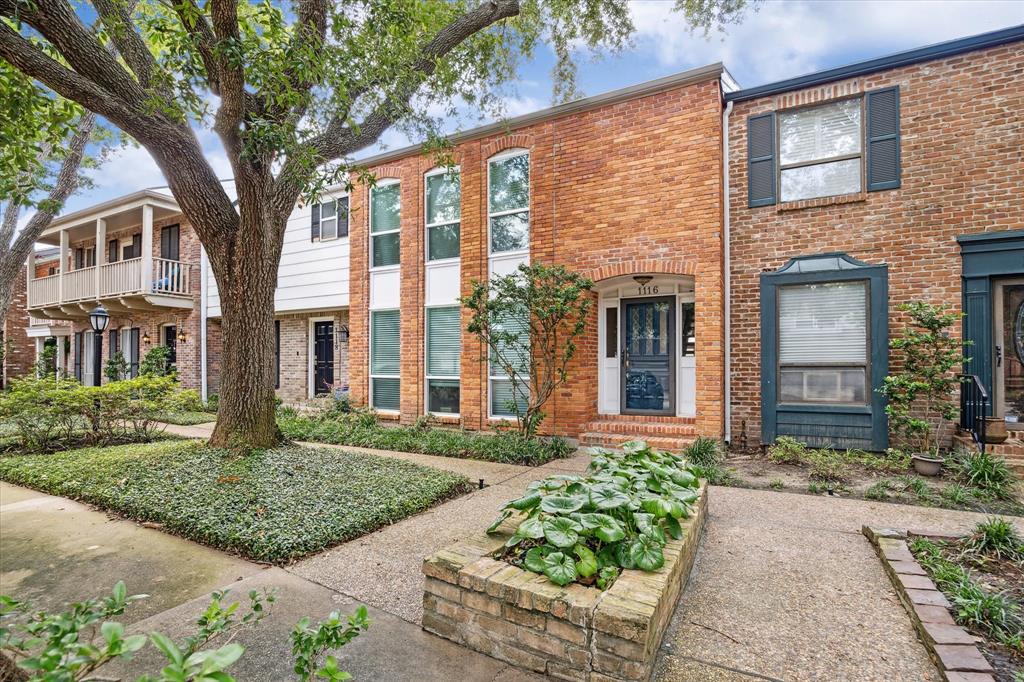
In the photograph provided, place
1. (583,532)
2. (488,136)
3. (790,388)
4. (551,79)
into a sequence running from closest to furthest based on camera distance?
(583,532) → (790,388) → (488,136) → (551,79)

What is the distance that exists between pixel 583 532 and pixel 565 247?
20.8ft

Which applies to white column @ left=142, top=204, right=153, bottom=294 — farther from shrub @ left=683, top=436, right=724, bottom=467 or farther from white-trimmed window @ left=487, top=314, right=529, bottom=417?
shrub @ left=683, top=436, right=724, bottom=467

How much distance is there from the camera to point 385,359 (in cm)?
1052

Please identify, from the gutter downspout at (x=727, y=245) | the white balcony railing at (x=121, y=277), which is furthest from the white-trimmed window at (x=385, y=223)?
the white balcony railing at (x=121, y=277)

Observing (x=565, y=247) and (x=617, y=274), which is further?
(x=565, y=247)

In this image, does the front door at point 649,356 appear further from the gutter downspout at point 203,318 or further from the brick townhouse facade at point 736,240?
the gutter downspout at point 203,318

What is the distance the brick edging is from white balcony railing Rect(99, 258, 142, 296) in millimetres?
16725

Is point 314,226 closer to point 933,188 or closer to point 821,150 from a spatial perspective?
point 821,150

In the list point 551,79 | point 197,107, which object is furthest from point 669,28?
point 197,107

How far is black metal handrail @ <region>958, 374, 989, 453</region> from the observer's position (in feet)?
19.5

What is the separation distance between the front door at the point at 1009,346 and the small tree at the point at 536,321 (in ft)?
16.6

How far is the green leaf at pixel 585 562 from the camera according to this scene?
8.23 feet

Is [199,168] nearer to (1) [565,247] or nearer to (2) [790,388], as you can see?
(1) [565,247]

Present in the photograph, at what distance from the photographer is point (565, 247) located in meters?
8.49
